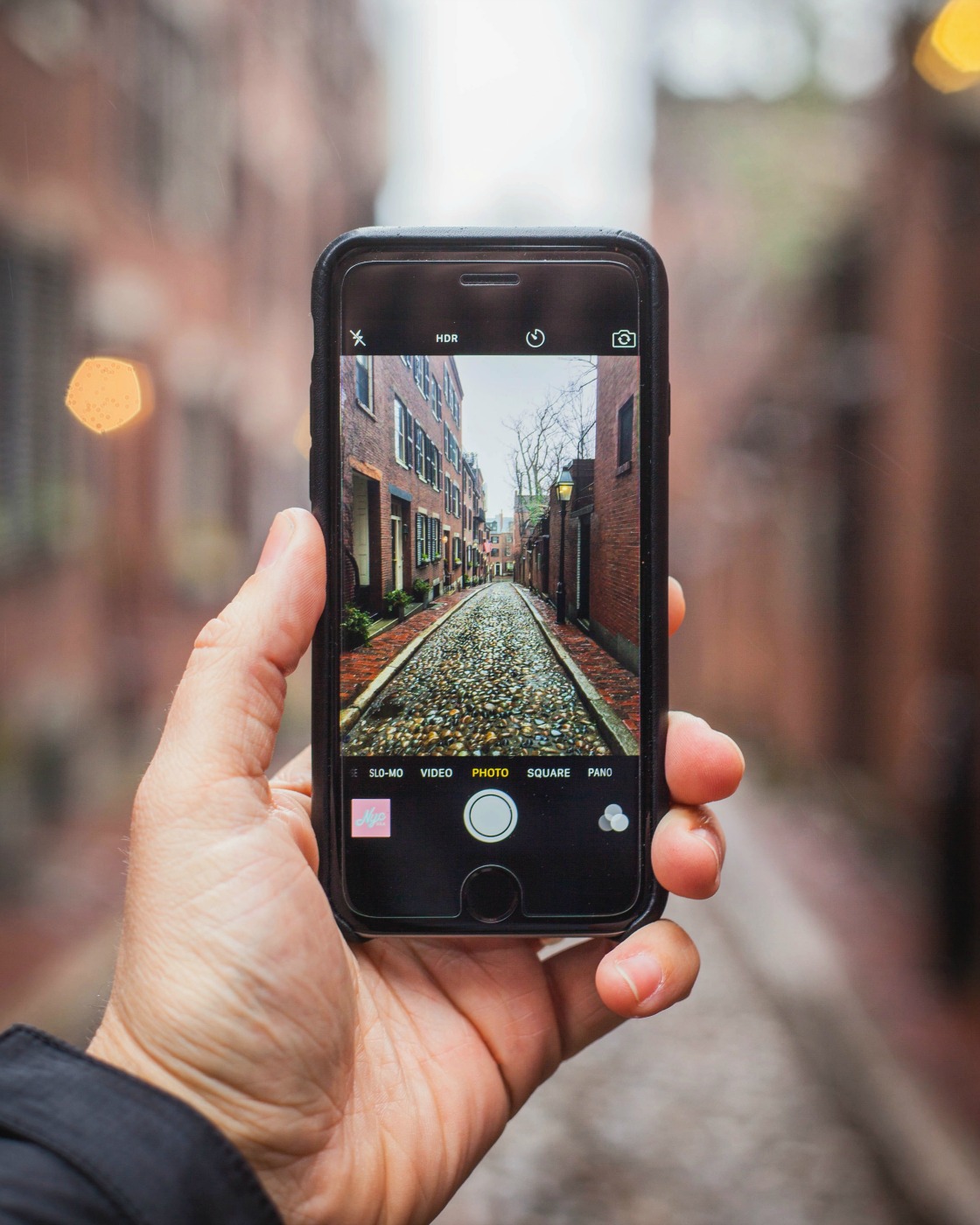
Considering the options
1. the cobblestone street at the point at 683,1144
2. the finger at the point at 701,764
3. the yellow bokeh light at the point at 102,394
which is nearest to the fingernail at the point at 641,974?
the finger at the point at 701,764

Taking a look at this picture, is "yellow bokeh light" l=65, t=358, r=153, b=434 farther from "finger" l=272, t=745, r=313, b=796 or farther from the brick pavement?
the brick pavement

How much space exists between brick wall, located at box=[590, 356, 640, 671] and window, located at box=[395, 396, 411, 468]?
Answer: 0.28m

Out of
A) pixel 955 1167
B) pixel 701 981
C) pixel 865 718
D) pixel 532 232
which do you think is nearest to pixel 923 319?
pixel 865 718

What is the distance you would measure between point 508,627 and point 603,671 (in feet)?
0.52

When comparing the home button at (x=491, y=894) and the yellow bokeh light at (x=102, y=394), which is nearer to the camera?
the home button at (x=491, y=894)

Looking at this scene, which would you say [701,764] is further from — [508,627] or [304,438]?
[304,438]

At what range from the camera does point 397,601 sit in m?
1.23

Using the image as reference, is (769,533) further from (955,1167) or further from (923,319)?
(955,1167)

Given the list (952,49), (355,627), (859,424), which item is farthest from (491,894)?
(859,424)

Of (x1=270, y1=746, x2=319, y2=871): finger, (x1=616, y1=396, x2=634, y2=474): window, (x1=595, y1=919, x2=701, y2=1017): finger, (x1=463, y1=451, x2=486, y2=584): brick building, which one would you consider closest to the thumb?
(x1=270, y1=746, x2=319, y2=871): finger

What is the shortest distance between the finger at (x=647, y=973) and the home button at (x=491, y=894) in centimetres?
15

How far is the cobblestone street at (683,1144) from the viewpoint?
9.52 feet

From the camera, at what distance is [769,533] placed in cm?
1091

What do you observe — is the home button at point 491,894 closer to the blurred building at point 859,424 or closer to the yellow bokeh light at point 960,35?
the blurred building at point 859,424
